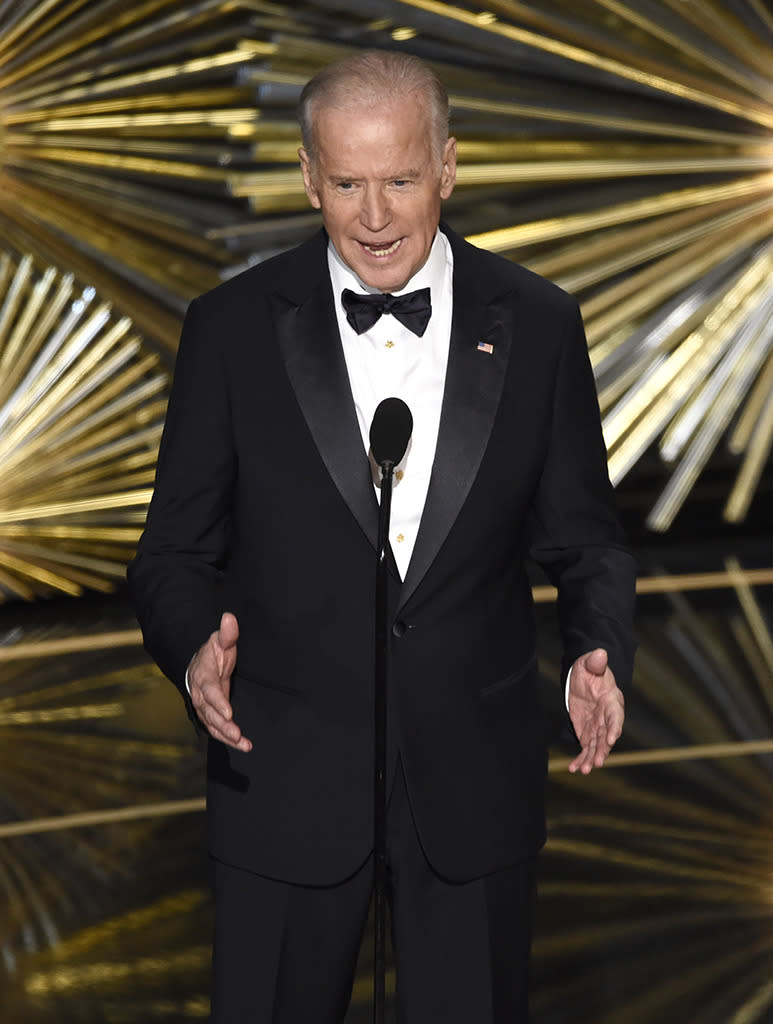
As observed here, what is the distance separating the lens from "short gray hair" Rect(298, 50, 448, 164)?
1411mm

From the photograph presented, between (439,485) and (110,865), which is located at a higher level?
(439,485)

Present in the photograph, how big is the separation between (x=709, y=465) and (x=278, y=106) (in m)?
1.92

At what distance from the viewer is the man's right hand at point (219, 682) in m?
1.33

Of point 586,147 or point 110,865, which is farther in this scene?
point 586,147

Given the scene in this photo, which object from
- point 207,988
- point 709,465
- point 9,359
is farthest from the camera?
point 709,465

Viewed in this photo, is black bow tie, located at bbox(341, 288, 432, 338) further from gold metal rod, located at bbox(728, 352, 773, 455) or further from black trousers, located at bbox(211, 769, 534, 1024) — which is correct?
gold metal rod, located at bbox(728, 352, 773, 455)

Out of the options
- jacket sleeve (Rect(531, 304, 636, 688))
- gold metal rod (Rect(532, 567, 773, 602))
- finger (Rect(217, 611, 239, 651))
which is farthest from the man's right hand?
gold metal rod (Rect(532, 567, 773, 602))

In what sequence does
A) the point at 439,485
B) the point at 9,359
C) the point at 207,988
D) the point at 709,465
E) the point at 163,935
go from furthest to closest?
the point at 709,465, the point at 9,359, the point at 163,935, the point at 207,988, the point at 439,485

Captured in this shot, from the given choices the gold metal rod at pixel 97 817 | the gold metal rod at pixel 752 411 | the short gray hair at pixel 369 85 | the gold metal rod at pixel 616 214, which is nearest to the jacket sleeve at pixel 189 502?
the short gray hair at pixel 369 85

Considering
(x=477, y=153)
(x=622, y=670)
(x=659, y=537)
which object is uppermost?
(x=477, y=153)

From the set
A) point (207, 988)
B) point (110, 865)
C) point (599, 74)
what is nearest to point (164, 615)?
point (207, 988)

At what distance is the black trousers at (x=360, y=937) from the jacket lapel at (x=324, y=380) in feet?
0.90

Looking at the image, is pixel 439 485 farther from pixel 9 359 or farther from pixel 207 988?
pixel 9 359

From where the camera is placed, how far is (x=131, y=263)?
5.10 meters
